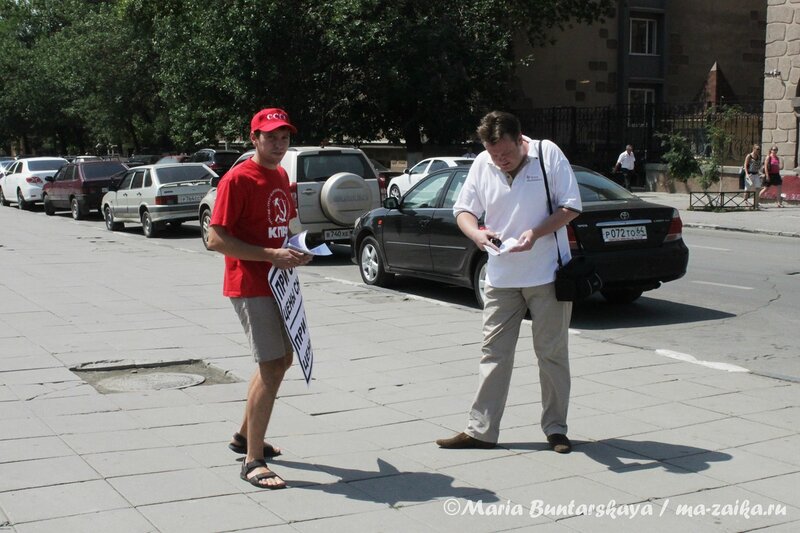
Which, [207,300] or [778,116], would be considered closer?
[207,300]

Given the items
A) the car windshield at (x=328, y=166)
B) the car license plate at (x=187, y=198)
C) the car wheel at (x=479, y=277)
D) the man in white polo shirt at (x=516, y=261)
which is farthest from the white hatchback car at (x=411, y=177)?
the man in white polo shirt at (x=516, y=261)

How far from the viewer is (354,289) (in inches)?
495

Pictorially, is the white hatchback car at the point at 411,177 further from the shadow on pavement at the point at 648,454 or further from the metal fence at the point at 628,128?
the shadow on pavement at the point at 648,454

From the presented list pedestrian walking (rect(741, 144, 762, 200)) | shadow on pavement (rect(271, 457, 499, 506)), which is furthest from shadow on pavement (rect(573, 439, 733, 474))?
pedestrian walking (rect(741, 144, 762, 200))

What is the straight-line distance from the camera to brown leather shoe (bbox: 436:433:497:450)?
5633 millimetres

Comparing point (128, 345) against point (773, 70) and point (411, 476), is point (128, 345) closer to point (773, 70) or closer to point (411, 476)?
point (411, 476)

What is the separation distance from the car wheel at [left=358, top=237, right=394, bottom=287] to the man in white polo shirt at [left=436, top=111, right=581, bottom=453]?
6923 millimetres

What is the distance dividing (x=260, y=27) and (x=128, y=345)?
A: 22.7 m

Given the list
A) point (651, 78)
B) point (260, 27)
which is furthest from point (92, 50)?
point (651, 78)

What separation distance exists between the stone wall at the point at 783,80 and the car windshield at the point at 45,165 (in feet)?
73.9

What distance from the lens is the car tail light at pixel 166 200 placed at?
828 inches

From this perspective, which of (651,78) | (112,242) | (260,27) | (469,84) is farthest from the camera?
(651,78)

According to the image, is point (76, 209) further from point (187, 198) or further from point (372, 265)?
point (372, 265)

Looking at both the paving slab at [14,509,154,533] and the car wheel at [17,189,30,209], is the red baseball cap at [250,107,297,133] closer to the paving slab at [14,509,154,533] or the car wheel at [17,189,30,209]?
the paving slab at [14,509,154,533]
